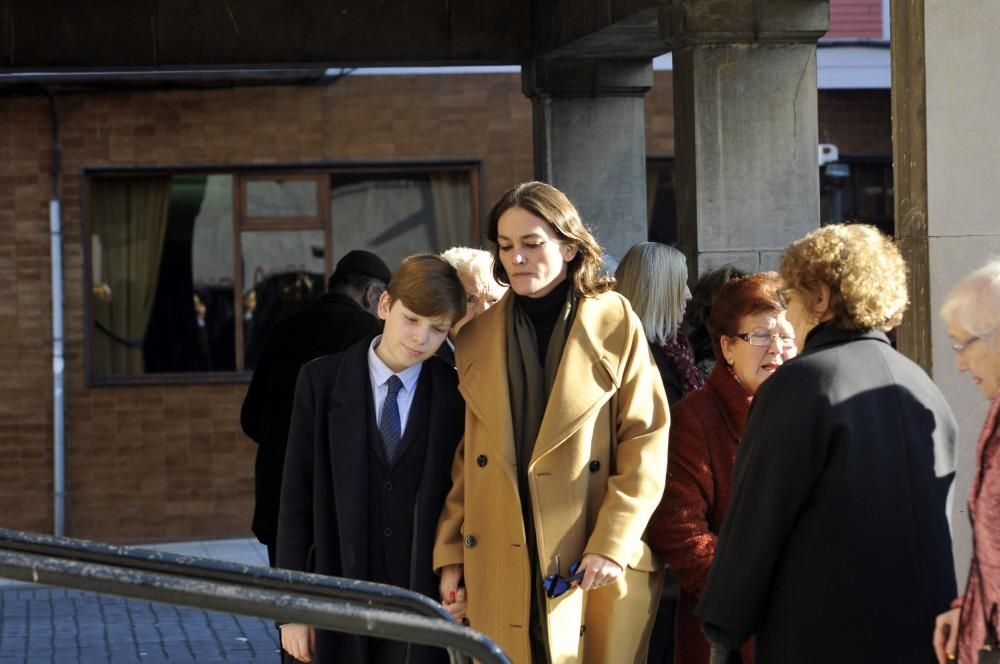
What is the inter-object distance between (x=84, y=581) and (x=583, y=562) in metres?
1.95

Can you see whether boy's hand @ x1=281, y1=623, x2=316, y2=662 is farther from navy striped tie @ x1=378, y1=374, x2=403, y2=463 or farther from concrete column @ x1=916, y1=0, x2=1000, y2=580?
concrete column @ x1=916, y1=0, x2=1000, y2=580

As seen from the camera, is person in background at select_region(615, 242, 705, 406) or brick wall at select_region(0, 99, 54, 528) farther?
brick wall at select_region(0, 99, 54, 528)

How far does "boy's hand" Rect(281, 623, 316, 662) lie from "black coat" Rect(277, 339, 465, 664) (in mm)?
21

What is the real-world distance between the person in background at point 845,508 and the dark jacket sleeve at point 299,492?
120 cm

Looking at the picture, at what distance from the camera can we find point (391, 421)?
4.33 meters

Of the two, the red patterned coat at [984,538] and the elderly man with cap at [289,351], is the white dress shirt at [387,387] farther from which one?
the elderly man with cap at [289,351]

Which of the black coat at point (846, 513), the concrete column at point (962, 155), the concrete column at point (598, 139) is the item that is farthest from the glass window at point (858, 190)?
the black coat at point (846, 513)

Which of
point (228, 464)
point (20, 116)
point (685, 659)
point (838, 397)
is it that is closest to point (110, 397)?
point (228, 464)

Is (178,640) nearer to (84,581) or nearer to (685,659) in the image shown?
(685,659)

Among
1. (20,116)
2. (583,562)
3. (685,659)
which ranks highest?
(20,116)

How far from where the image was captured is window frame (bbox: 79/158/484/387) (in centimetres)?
1336

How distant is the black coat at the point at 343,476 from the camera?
4.25 m

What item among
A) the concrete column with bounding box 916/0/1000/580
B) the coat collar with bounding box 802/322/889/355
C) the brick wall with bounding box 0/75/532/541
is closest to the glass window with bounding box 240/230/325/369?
the brick wall with bounding box 0/75/532/541

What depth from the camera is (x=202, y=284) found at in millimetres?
13531
